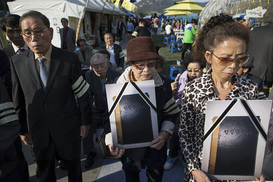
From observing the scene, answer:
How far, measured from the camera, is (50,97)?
1809 millimetres

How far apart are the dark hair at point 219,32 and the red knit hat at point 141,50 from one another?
37cm

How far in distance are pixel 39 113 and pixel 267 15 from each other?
923cm

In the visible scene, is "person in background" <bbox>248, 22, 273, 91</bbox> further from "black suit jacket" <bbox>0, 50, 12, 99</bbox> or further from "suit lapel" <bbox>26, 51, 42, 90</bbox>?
"black suit jacket" <bbox>0, 50, 12, 99</bbox>

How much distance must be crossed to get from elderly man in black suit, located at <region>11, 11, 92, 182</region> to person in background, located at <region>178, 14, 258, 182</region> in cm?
118

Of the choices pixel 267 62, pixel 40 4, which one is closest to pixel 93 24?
pixel 40 4

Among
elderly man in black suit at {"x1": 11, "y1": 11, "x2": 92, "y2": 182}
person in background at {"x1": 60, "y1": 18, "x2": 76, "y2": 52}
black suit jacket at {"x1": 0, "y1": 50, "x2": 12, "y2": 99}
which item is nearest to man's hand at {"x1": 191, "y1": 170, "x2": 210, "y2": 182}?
elderly man in black suit at {"x1": 11, "y1": 11, "x2": 92, "y2": 182}

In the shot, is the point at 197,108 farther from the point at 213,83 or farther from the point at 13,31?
the point at 13,31

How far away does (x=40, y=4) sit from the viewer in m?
8.22

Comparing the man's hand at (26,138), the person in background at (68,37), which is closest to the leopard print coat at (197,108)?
the man's hand at (26,138)

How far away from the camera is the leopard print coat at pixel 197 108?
1.28 meters

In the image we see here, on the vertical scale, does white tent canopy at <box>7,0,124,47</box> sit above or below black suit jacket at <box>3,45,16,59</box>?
above

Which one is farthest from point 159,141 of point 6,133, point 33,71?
point 33,71

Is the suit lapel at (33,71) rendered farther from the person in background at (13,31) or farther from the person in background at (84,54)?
the person in background at (84,54)

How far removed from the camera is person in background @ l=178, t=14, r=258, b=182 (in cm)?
118
